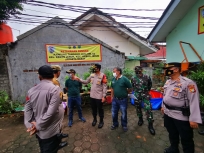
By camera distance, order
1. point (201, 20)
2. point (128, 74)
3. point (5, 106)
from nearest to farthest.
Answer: point (201, 20) < point (5, 106) < point (128, 74)

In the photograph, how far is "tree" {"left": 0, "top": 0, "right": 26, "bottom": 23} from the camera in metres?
5.95

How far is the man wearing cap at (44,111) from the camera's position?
1.58m

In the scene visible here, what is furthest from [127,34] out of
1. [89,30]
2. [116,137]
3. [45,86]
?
[45,86]

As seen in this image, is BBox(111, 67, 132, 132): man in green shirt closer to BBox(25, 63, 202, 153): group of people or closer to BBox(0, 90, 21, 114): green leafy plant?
BBox(25, 63, 202, 153): group of people

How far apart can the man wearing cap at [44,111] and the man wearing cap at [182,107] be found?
76.3 inches

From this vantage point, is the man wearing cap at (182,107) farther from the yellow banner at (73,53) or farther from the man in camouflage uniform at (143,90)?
the yellow banner at (73,53)

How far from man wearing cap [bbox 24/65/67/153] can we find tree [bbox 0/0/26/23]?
6713 mm

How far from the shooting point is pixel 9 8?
625 centimetres

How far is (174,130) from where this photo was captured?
2.14 meters

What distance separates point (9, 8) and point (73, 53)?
436 centimetres

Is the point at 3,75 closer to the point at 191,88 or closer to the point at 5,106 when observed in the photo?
the point at 5,106

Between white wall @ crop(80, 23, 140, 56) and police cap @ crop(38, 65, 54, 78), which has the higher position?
white wall @ crop(80, 23, 140, 56)

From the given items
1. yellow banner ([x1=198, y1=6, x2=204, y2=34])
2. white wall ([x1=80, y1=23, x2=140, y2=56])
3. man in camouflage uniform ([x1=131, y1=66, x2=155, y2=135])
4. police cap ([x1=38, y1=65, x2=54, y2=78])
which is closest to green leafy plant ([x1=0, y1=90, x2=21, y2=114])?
police cap ([x1=38, y1=65, x2=54, y2=78])

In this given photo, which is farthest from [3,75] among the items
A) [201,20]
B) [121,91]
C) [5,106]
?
[201,20]
